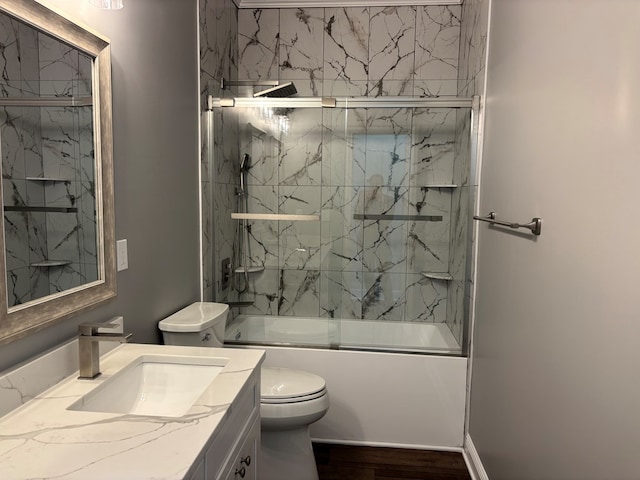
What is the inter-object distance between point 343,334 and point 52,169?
1938 mm

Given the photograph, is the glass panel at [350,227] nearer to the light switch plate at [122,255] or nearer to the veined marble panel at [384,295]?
the veined marble panel at [384,295]

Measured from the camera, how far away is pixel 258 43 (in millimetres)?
3258

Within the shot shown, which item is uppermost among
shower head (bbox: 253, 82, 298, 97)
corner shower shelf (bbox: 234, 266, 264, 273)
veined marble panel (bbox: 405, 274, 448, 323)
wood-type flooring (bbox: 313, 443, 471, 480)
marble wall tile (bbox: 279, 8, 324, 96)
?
marble wall tile (bbox: 279, 8, 324, 96)

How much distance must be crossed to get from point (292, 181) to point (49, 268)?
1842 millimetres

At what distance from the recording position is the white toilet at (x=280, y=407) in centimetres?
198

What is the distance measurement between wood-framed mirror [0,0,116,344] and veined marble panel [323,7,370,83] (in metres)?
2.04

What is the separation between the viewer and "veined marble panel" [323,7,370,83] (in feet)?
10.4

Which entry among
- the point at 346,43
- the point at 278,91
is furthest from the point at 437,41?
the point at 278,91

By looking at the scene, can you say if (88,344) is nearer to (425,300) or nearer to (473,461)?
(473,461)

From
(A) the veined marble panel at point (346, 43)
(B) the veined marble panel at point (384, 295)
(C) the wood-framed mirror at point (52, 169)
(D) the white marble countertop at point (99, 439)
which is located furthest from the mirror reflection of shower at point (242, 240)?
(D) the white marble countertop at point (99, 439)

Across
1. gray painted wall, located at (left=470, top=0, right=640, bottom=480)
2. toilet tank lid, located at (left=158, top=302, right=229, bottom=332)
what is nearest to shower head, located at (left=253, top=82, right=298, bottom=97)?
gray painted wall, located at (left=470, top=0, right=640, bottom=480)

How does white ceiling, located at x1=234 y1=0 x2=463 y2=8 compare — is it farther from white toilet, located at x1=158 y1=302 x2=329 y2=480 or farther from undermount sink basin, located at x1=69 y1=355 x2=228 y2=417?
undermount sink basin, located at x1=69 y1=355 x2=228 y2=417

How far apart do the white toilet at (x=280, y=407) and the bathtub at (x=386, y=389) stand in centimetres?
43

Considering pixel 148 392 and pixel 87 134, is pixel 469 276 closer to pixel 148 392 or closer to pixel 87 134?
pixel 148 392
